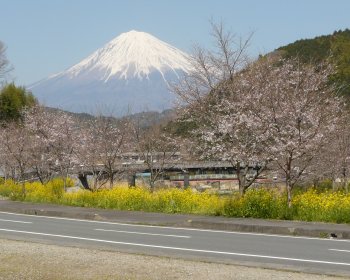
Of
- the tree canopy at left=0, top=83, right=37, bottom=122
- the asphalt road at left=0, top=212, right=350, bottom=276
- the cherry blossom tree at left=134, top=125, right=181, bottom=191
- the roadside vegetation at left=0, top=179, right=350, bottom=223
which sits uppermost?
the tree canopy at left=0, top=83, right=37, bottom=122

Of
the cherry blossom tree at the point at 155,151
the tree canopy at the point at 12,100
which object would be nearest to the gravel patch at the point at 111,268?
the cherry blossom tree at the point at 155,151

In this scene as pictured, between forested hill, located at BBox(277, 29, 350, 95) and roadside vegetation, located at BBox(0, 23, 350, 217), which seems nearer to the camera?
roadside vegetation, located at BBox(0, 23, 350, 217)

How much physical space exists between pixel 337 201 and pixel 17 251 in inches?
363

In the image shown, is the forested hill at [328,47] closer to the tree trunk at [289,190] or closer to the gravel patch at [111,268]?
the tree trunk at [289,190]

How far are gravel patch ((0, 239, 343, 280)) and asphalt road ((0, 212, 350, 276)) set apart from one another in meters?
0.74

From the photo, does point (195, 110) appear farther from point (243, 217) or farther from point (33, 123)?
point (33, 123)

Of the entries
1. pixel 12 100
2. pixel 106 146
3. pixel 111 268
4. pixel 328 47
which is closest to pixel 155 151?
pixel 106 146

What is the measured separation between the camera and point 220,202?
18953 mm

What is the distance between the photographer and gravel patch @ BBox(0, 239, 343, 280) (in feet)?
26.2

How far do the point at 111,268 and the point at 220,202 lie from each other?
417 inches

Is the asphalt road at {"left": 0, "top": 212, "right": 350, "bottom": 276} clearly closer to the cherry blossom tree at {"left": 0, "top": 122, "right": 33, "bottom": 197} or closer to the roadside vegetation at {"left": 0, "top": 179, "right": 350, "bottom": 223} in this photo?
the roadside vegetation at {"left": 0, "top": 179, "right": 350, "bottom": 223}

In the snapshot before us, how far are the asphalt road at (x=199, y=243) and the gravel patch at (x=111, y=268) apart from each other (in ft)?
2.44

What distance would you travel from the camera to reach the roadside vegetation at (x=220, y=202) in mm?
16172

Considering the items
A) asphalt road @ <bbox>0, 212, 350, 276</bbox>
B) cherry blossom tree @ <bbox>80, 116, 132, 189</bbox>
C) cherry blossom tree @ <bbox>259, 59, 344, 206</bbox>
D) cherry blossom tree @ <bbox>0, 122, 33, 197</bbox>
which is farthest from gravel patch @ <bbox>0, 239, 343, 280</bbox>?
cherry blossom tree @ <bbox>0, 122, 33, 197</bbox>
